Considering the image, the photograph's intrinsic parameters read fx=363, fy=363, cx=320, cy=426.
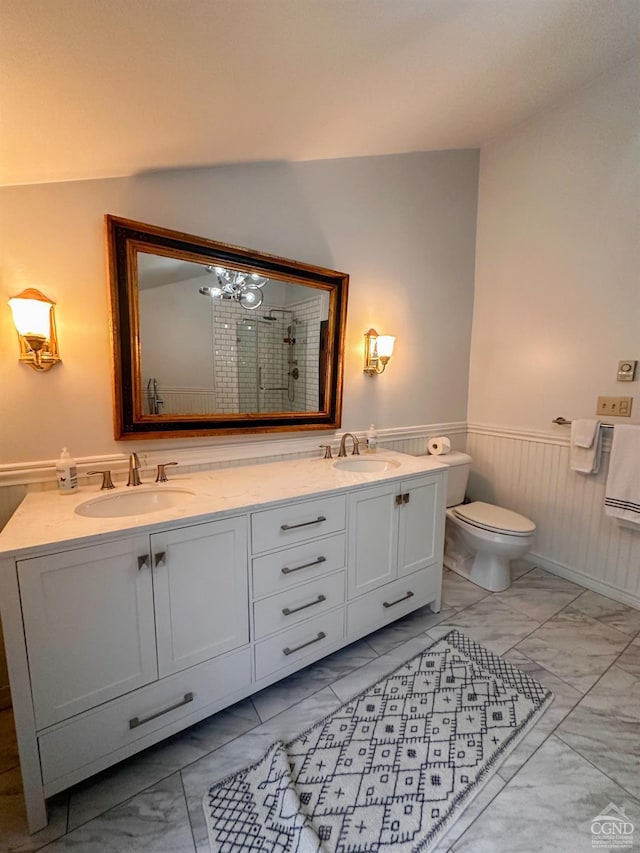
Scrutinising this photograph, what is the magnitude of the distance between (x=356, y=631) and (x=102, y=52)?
217cm

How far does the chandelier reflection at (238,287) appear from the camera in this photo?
1.66 meters

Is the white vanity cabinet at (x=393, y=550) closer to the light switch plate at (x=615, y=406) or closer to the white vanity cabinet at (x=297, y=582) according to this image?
the white vanity cabinet at (x=297, y=582)

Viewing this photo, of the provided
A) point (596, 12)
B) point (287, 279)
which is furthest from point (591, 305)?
point (287, 279)

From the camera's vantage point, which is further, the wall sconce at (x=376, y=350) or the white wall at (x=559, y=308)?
the wall sconce at (x=376, y=350)

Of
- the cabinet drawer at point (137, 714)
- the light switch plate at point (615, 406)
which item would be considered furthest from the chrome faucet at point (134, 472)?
the light switch plate at point (615, 406)

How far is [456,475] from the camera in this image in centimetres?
245

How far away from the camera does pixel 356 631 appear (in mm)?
1672

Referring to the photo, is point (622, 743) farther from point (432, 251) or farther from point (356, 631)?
point (432, 251)

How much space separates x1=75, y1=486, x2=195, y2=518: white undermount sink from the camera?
1.36 metres

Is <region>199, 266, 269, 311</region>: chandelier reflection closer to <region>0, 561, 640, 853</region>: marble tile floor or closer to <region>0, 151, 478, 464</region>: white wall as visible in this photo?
<region>0, 151, 478, 464</region>: white wall

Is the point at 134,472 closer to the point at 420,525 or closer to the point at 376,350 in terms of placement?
the point at 420,525

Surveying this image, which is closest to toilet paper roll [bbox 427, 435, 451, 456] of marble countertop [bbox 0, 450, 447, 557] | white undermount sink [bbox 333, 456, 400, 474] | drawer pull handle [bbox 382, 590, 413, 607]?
marble countertop [bbox 0, 450, 447, 557]

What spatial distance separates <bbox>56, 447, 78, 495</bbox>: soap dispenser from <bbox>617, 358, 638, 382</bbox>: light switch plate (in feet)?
8.89

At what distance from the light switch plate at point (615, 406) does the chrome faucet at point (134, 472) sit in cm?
246
